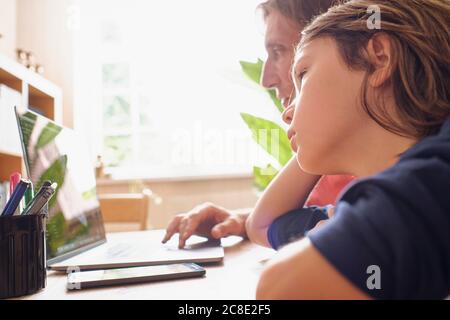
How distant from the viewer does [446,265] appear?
0.76 ft

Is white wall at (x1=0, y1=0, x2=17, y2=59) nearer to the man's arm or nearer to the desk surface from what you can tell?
the desk surface

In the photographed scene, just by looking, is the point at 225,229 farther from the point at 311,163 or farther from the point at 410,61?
the point at 410,61

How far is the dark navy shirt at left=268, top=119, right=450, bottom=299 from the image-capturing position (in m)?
0.23

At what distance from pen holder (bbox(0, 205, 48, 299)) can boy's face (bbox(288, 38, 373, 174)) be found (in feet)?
1.06

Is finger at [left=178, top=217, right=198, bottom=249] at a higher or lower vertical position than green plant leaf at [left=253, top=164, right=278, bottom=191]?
lower

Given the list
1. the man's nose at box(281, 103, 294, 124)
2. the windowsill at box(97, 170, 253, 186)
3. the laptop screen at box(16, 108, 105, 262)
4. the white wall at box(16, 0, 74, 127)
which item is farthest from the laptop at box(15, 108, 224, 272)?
the white wall at box(16, 0, 74, 127)

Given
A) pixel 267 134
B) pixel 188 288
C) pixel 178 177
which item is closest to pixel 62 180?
pixel 188 288

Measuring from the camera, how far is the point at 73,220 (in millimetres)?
703

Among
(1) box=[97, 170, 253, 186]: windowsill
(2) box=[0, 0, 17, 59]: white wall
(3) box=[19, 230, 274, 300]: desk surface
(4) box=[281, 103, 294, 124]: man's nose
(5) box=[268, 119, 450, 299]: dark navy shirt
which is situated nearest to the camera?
(5) box=[268, 119, 450, 299]: dark navy shirt

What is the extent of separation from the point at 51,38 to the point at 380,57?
2.68 metres

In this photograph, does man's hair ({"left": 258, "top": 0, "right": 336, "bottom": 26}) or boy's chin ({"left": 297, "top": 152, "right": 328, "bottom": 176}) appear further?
man's hair ({"left": 258, "top": 0, "right": 336, "bottom": 26})

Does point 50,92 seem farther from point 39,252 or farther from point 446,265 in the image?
point 446,265

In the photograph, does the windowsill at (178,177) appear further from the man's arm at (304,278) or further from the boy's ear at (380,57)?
the man's arm at (304,278)

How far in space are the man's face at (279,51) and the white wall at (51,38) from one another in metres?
1.96
